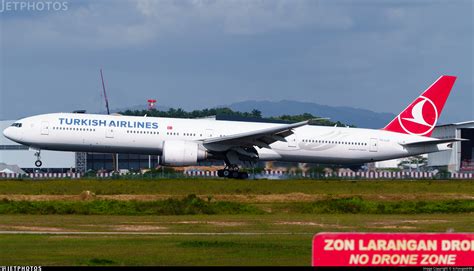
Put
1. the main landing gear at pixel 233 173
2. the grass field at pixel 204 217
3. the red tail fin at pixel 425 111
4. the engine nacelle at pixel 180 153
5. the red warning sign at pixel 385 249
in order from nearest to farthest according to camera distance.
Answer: the red warning sign at pixel 385 249
the grass field at pixel 204 217
the engine nacelle at pixel 180 153
the main landing gear at pixel 233 173
the red tail fin at pixel 425 111

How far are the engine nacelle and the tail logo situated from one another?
14290 millimetres

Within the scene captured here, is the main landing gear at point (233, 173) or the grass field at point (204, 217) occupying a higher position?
the main landing gear at point (233, 173)

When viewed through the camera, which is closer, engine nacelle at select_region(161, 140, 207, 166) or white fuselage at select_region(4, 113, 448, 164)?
engine nacelle at select_region(161, 140, 207, 166)

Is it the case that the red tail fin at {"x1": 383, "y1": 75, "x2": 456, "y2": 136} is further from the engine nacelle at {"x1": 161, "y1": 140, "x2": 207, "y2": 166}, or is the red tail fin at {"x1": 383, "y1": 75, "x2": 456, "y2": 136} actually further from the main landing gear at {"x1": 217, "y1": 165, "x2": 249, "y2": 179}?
the engine nacelle at {"x1": 161, "y1": 140, "x2": 207, "y2": 166}

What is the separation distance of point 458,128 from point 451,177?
1871 cm

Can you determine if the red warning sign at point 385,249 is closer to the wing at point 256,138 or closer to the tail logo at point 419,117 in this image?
the wing at point 256,138

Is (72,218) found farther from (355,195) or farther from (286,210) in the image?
(355,195)

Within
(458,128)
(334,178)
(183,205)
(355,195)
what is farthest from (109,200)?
(458,128)

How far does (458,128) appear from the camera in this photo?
80.8 metres

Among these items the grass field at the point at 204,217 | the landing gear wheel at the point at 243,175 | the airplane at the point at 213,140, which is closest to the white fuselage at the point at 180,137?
the airplane at the point at 213,140

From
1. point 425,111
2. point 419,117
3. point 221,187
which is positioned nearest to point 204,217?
point 221,187

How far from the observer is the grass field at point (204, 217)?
2095cm

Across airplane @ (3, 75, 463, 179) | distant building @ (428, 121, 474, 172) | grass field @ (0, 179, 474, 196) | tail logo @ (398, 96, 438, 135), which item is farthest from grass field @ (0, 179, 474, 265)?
distant building @ (428, 121, 474, 172)

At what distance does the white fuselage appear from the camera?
4869cm
